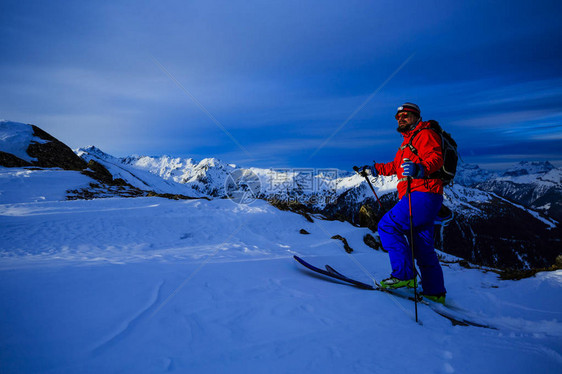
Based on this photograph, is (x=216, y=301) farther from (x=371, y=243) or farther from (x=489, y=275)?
(x=371, y=243)

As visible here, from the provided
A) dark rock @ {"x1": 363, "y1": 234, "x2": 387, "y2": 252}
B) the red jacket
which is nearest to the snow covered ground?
the red jacket

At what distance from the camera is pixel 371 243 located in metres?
12.9

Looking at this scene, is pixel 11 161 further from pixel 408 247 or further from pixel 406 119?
pixel 408 247

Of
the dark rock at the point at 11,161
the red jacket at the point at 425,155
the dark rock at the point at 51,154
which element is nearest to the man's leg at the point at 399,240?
the red jacket at the point at 425,155

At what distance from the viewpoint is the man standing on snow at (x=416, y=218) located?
4.50 meters

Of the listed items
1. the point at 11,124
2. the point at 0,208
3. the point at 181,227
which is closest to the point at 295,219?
the point at 181,227

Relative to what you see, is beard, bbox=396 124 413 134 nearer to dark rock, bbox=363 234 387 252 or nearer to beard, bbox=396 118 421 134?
beard, bbox=396 118 421 134

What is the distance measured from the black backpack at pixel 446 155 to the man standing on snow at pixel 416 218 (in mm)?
64

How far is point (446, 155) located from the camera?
4395 millimetres

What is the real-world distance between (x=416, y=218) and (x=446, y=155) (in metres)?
1.20

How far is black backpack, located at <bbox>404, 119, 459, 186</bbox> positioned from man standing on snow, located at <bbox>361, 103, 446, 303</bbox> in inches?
2.5

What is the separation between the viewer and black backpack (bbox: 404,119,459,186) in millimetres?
4391

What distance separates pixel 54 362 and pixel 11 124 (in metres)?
50.1

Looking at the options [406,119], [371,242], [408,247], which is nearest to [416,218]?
[408,247]
